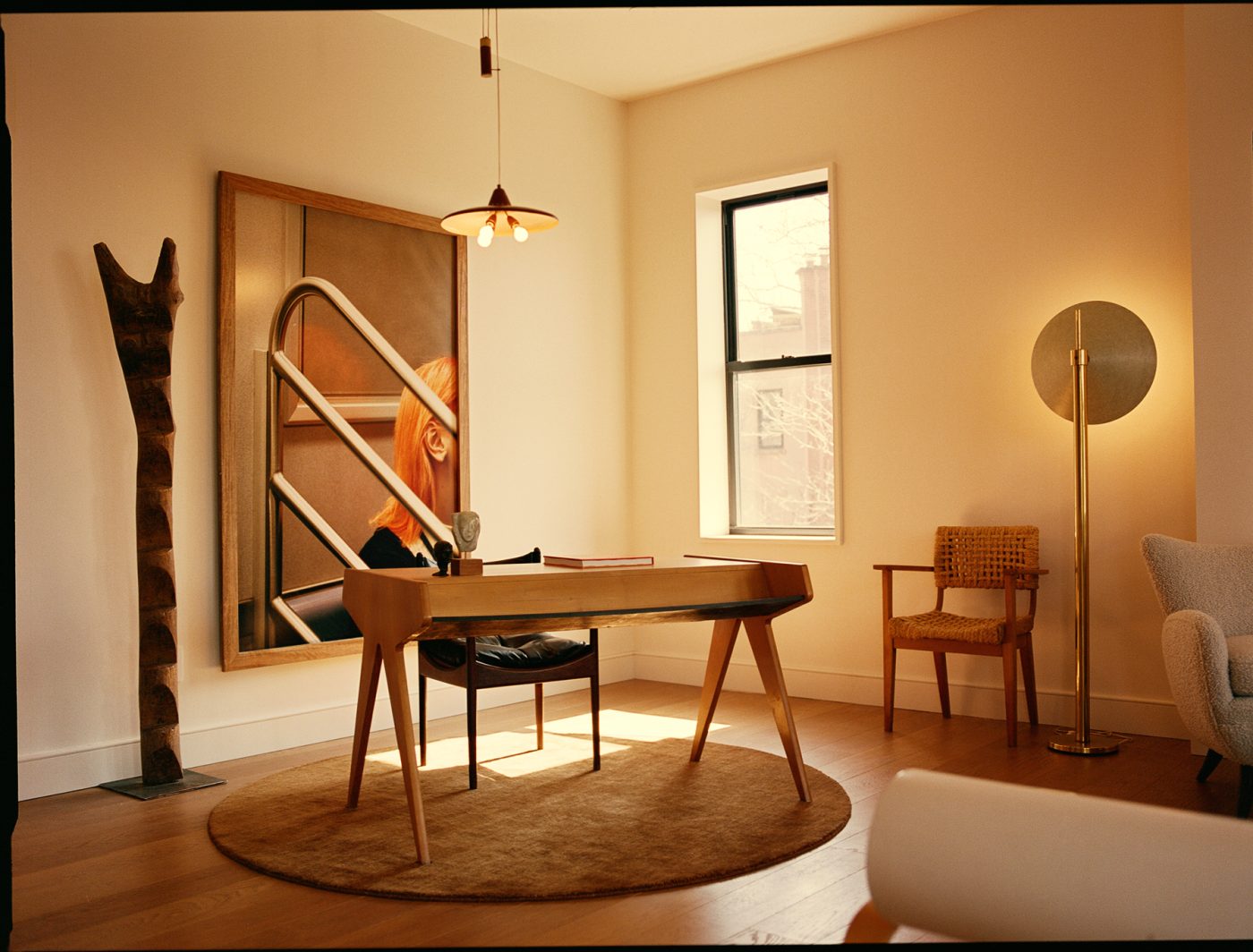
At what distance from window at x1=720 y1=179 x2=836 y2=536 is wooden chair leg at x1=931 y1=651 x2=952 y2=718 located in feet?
2.97

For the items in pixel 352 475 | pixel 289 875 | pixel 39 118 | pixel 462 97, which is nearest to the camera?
pixel 289 875

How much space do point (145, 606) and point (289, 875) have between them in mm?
1406

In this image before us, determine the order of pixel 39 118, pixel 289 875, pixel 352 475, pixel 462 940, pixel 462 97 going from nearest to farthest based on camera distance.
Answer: pixel 462 940 < pixel 289 875 < pixel 39 118 < pixel 352 475 < pixel 462 97

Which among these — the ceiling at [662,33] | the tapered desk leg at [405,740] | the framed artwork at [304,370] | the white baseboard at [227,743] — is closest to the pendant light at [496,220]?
the framed artwork at [304,370]

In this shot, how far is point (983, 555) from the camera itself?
4.88 meters

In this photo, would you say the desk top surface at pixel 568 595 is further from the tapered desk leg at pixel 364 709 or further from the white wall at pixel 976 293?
the white wall at pixel 976 293

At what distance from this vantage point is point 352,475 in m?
4.86

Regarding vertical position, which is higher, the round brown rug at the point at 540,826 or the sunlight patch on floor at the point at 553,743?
the round brown rug at the point at 540,826

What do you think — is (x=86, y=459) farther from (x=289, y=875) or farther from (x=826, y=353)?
(x=826, y=353)

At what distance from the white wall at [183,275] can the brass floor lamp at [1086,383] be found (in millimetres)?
2551

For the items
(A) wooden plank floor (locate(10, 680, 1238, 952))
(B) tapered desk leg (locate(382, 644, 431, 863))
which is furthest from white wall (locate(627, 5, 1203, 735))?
(B) tapered desk leg (locate(382, 644, 431, 863))

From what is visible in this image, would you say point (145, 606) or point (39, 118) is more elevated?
point (39, 118)

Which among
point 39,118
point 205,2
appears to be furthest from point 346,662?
point 205,2

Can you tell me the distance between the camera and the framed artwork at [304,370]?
4.43 meters
